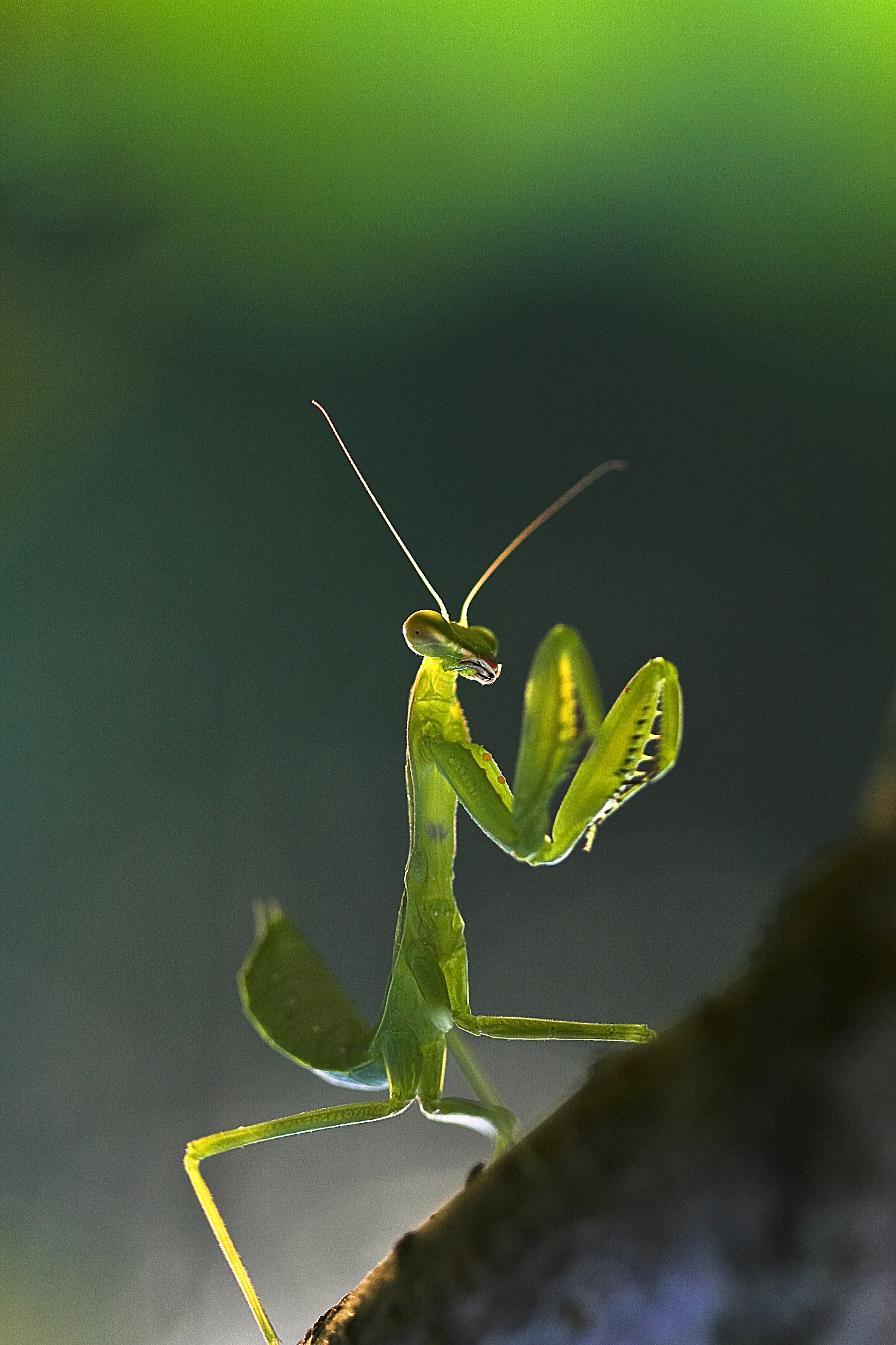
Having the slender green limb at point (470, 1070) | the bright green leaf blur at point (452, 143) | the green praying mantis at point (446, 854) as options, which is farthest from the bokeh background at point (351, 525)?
the green praying mantis at point (446, 854)

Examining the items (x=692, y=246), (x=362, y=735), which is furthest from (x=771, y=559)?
(x=362, y=735)

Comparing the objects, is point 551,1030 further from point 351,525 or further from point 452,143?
point 452,143

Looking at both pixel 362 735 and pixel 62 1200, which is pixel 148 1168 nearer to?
pixel 62 1200

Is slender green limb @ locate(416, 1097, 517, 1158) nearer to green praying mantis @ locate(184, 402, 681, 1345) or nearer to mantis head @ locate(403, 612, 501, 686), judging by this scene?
green praying mantis @ locate(184, 402, 681, 1345)

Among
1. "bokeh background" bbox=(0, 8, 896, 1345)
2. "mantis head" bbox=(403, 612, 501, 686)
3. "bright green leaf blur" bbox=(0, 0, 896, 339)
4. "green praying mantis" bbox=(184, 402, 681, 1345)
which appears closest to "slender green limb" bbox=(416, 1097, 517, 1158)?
"green praying mantis" bbox=(184, 402, 681, 1345)

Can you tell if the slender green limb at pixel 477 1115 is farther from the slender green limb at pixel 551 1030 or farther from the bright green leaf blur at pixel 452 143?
the bright green leaf blur at pixel 452 143

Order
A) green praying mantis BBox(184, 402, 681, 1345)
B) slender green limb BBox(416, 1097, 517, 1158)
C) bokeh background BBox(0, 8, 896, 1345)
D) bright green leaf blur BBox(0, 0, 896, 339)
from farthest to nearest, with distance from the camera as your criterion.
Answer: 1. bokeh background BBox(0, 8, 896, 1345)
2. bright green leaf blur BBox(0, 0, 896, 339)
3. slender green limb BBox(416, 1097, 517, 1158)
4. green praying mantis BBox(184, 402, 681, 1345)

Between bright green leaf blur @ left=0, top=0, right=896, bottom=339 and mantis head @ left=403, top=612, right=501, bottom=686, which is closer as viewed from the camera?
mantis head @ left=403, top=612, right=501, bottom=686
